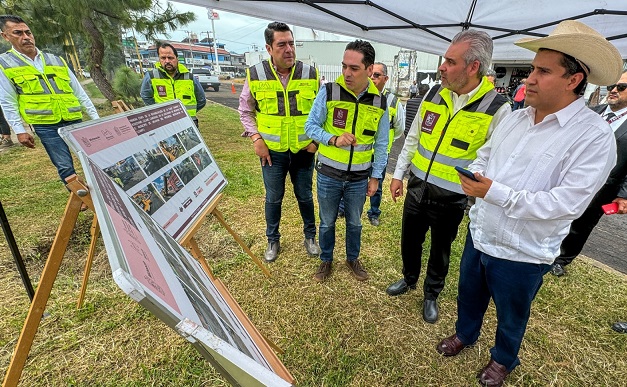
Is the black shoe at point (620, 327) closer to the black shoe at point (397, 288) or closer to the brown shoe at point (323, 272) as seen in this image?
the black shoe at point (397, 288)

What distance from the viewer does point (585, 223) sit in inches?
94.3

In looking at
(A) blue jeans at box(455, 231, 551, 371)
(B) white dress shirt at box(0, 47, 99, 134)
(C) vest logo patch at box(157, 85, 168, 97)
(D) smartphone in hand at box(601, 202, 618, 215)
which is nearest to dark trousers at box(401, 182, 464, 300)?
(A) blue jeans at box(455, 231, 551, 371)

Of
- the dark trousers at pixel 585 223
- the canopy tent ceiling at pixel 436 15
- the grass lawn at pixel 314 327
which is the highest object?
the canopy tent ceiling at pixel 436 15

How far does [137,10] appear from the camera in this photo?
6070 millimetres

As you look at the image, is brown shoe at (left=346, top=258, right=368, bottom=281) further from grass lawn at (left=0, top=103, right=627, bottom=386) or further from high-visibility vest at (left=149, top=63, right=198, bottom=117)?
high-visibility vest at (left=149, top=63, right=198, bottom=117)

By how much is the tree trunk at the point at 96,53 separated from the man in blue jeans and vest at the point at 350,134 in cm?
672

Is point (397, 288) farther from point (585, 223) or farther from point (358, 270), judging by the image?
point (585, 223)

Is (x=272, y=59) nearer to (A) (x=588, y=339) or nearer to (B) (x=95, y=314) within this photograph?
(B) (x=95, y=314)

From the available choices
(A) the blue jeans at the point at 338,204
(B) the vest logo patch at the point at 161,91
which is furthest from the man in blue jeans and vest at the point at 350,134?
(B) the vest logo patch at the point at 161,91

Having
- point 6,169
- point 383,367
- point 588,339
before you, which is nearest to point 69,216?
point 383,367

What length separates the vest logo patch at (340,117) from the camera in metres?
2.01

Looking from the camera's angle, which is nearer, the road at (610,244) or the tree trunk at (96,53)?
the road at (610,244)

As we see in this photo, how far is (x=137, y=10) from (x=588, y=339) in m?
8.41

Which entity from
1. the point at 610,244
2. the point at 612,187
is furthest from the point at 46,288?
the point at 610,244
